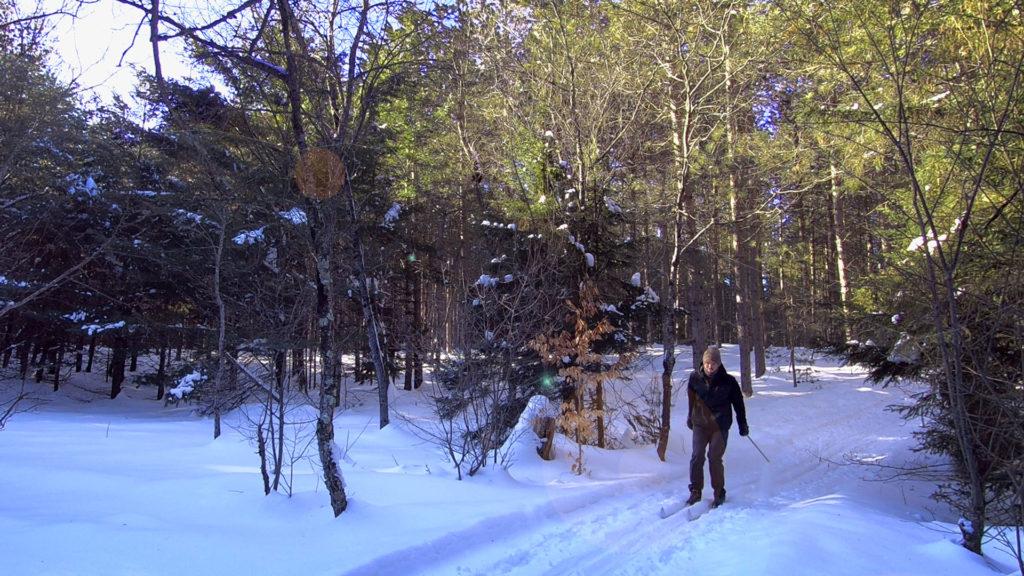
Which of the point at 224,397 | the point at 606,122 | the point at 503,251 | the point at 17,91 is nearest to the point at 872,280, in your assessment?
the point at 606,122

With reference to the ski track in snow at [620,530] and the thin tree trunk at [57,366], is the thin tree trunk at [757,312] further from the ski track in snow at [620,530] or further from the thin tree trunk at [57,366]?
the thin tree trunk at [57,366]

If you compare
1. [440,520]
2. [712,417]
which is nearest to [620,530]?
[440,520]

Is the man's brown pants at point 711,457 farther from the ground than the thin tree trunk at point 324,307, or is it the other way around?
the thin tree trunk at point 324,307

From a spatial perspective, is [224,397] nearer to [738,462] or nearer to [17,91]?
[17,91]

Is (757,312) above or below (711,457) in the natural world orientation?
above

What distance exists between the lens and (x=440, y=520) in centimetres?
480

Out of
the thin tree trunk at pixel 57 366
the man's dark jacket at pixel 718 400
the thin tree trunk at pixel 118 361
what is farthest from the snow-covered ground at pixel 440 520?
the thin tree trunk at pixel 57 366

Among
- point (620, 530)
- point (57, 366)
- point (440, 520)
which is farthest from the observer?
point (57, 366)

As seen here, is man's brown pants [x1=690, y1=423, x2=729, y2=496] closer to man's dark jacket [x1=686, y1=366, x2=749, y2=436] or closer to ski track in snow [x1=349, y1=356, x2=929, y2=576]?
man's dark jacket [x1=686, y1=366, x2=749, y2=436]

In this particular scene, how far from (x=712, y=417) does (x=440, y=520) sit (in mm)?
3332

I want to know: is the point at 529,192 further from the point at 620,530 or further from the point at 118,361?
the point at 118,361

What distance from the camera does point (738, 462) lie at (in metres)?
8.96

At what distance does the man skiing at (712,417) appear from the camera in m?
6.20

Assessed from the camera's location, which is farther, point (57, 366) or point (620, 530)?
point (57, 366)
